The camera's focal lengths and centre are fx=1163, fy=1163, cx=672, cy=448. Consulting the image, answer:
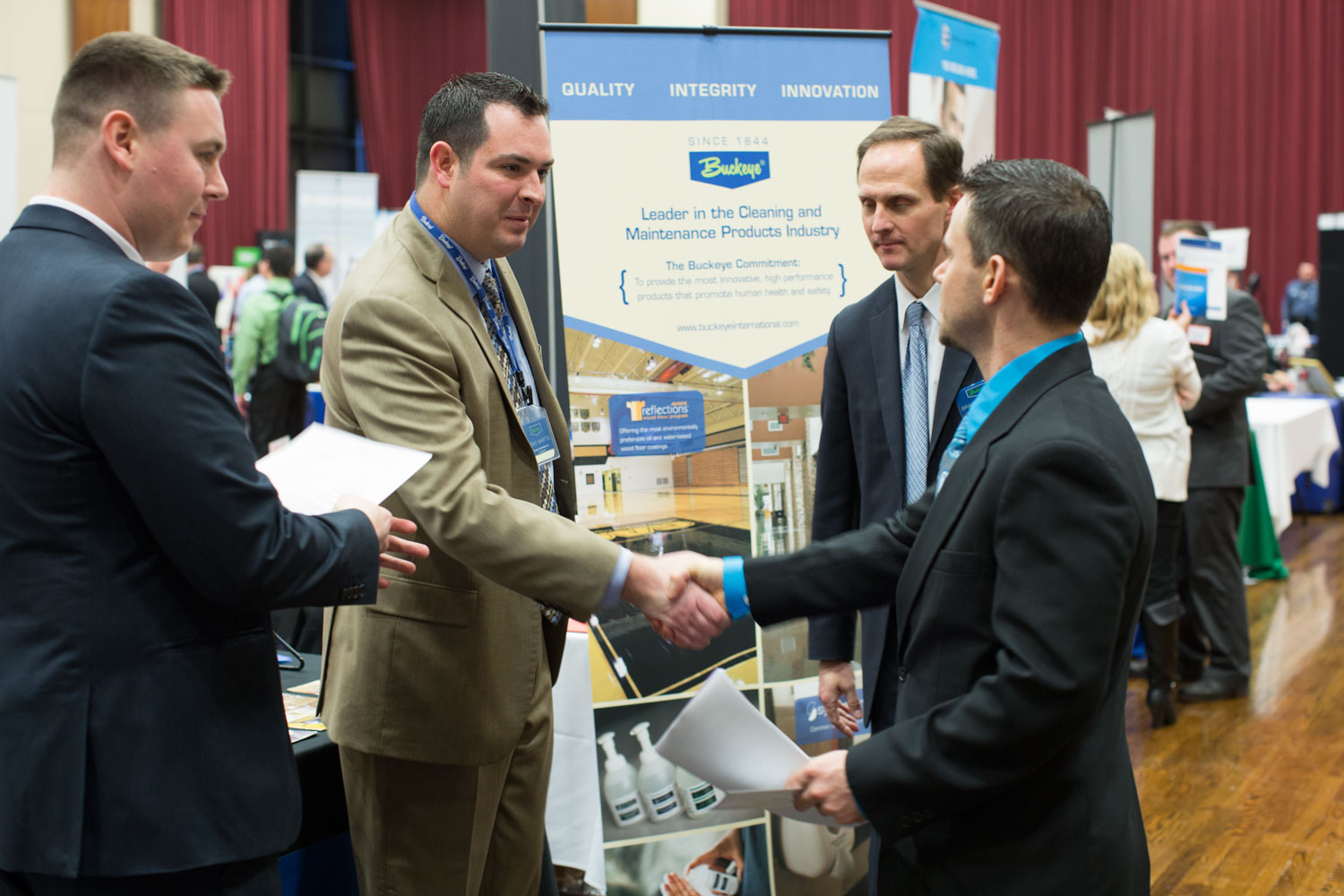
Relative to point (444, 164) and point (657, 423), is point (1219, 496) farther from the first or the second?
point (444, 164)

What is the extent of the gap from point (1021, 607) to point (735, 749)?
0.39 meters

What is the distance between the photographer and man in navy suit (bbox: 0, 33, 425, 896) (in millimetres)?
1246

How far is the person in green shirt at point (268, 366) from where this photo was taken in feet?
25.3

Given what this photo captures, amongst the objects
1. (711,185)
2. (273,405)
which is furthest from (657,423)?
(273,405)

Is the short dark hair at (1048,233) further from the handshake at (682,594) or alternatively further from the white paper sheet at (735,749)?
the handshake at (682,594)

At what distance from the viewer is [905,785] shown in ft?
4.14

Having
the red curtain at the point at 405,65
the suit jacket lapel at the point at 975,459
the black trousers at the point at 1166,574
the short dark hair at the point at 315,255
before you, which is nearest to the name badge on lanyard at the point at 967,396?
the suit jacket lapel at the point at 975,459

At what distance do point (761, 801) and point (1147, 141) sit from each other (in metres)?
7.22

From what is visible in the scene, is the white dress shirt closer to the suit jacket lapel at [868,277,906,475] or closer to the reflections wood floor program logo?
the suit jacket lapel at [868,277,906,475]

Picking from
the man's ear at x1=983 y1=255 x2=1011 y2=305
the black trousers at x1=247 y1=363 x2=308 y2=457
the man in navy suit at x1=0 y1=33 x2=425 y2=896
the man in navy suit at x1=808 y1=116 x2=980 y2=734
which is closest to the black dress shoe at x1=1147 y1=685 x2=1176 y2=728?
the man in navy suit at x1=808 y1=116 x2=980 y2=734

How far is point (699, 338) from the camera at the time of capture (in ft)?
8.89

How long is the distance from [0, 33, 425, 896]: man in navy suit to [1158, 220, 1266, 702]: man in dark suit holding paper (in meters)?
4.10

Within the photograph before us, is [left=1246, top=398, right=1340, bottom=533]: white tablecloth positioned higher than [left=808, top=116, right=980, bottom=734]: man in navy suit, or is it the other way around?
[left=808, top=116, right=980, bottom=734]: man in navy suit

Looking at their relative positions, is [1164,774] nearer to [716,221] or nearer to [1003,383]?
[716,221]
